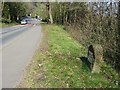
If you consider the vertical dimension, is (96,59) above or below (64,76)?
above

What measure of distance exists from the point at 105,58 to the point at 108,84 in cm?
352

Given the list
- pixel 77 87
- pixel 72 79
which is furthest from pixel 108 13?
pixel 77 87

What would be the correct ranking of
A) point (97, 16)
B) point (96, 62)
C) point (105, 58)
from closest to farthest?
point (96, 62) < point (105, 58) < point (97, 16)

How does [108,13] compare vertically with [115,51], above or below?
above

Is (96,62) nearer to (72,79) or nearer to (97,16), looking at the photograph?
(72,79)

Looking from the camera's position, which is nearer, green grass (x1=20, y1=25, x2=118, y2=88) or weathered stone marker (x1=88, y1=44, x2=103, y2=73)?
green grass (x1=20, y1=25, x2=118, y2=88)

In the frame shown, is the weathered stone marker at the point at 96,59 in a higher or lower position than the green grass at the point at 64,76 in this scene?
higher

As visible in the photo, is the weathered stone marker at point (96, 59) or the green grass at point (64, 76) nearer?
the green grass at point (64, 76)

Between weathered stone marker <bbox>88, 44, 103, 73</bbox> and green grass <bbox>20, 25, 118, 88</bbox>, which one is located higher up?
weathered stone marker <bbox>88, 44, 103, 73</bbox>

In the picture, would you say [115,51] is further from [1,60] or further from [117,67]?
[1,60]

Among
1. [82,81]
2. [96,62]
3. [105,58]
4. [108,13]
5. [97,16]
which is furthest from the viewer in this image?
[97,16]

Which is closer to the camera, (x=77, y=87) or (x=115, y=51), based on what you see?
(x=77, y=87)

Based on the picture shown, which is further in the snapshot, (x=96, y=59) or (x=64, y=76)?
(x=96, y=59)

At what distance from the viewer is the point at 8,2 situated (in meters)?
74.5
